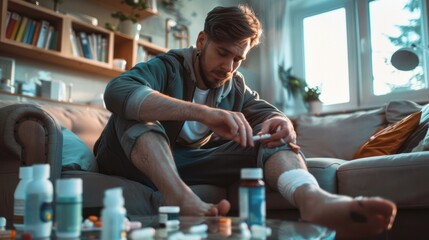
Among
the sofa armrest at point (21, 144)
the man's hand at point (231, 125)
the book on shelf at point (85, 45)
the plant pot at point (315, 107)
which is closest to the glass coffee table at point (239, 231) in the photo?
the man's hand at point (231, 125)

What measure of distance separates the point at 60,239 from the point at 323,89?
9.83 feet

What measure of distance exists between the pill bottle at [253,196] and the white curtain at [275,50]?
273 centimetres

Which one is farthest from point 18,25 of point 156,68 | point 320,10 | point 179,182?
point 320,10

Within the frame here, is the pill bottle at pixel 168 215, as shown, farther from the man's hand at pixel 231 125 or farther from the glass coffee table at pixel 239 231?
the man's hand at pixel 231 125

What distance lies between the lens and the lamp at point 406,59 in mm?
2326

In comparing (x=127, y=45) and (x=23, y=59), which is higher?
(x=127, y=45)

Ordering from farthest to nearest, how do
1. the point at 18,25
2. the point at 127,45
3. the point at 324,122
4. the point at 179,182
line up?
the point at 127,45
the point at 324,122
the point at 18,25
the point at 179,182

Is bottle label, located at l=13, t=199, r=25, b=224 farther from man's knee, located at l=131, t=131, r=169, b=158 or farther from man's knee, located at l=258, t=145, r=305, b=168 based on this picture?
man's knee, located at l=258, t=145, r=305, b=168

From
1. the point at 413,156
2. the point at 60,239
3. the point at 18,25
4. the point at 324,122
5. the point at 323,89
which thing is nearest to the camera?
the point at 60,239

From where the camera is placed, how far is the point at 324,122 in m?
2.46

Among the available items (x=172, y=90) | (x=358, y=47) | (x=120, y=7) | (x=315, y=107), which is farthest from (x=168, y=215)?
(x=358, y=47)

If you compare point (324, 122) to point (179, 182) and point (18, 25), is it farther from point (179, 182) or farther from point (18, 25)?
point (18, 25)

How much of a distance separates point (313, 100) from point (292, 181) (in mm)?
2324

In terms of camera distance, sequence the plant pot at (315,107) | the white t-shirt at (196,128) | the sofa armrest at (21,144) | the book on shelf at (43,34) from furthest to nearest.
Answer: the plant pot at (315,107), the book on shelf at (43,34), the white t-shirt at (196,128), the sofa armrest at (21,144)
